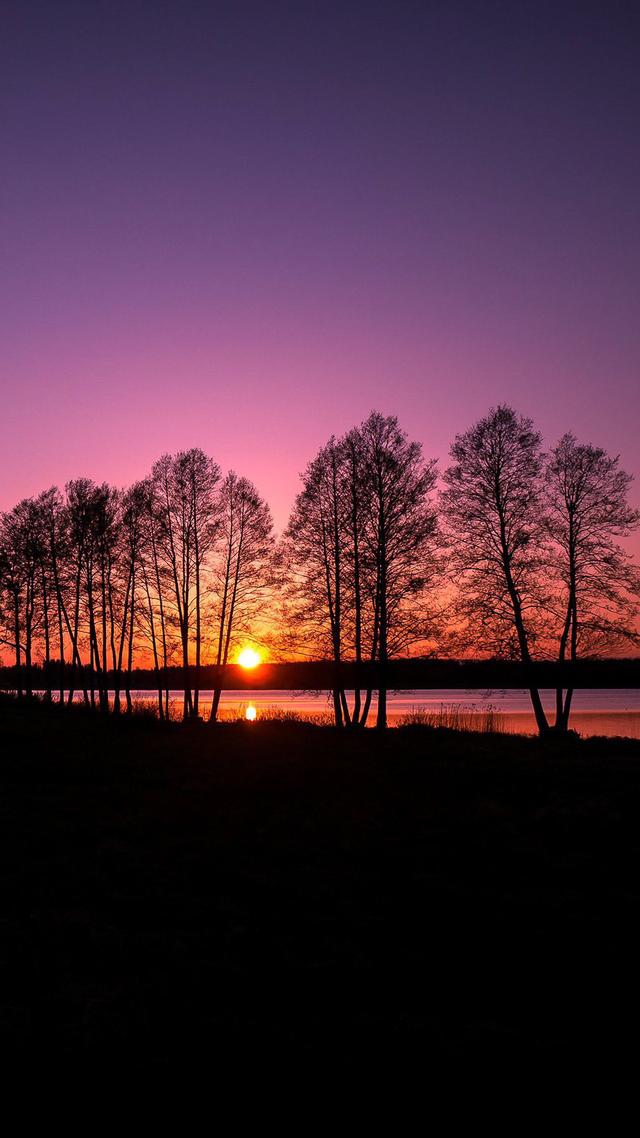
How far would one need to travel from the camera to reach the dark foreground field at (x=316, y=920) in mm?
5371

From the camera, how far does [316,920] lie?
25.1 feet

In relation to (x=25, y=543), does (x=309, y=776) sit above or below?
below

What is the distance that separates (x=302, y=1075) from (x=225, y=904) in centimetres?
331

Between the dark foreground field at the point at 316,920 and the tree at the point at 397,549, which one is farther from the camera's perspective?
the tree at the point at 397,549

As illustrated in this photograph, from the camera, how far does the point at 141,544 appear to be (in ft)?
136

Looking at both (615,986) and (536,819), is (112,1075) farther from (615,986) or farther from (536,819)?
(536,819)

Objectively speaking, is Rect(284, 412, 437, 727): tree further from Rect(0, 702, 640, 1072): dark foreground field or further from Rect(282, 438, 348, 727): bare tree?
Rect(0, 702, 640, 1072): dark foreground field

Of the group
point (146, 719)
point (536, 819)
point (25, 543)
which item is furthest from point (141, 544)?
point (536, 819)

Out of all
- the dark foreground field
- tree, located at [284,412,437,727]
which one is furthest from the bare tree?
the dark foreground field

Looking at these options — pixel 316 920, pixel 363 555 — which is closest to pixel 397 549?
pixel 363 555

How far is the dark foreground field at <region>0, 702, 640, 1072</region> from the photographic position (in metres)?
5.37

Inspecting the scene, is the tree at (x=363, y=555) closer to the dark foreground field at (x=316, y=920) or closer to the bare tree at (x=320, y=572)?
the bare tree at (x=320, y=572)

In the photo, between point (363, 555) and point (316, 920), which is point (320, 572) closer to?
point (363, 555)

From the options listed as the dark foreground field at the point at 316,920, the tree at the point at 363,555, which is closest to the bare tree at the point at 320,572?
the tree at the point at 363,555
